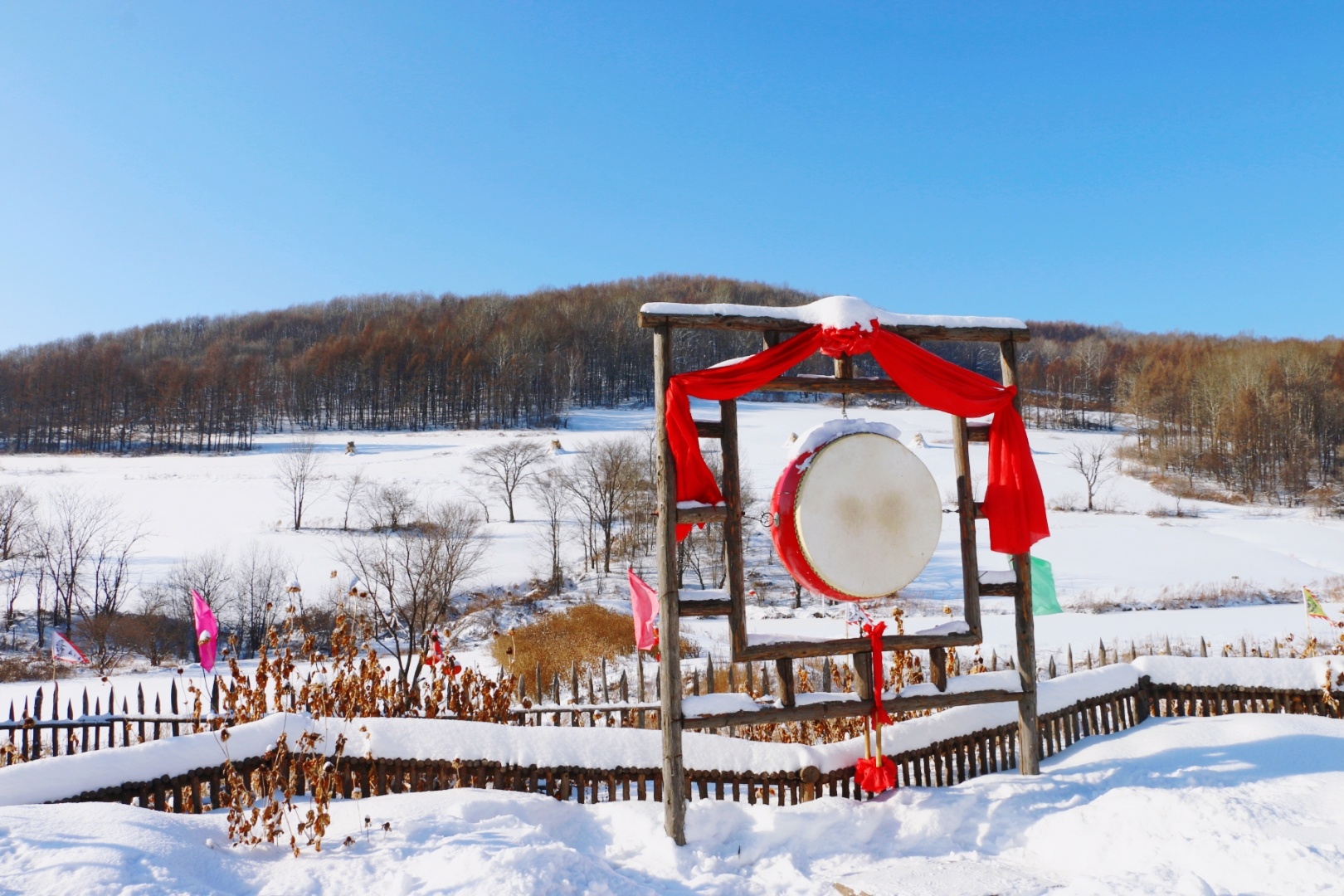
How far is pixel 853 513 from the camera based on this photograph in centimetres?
525

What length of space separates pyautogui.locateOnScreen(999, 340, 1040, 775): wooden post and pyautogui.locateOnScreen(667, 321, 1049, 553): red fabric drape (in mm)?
146

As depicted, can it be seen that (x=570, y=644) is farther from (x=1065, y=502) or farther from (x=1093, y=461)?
(x=1093, y=461)

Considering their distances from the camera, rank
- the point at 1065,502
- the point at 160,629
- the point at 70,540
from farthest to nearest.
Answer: the point at 1065,502
the point at 70,540
the point at 160,629

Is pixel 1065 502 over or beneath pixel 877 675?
over

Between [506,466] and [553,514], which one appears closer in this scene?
[553,514]

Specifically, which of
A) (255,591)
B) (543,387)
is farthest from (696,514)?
(543,387)

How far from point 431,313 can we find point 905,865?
9981 centimetres

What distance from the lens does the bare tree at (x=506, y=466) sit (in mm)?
38875

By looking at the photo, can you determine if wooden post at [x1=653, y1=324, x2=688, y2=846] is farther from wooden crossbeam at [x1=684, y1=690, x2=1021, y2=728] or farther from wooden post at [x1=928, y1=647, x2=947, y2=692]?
wooden post at [x1=928, y1=647, x2=947, y2=692]

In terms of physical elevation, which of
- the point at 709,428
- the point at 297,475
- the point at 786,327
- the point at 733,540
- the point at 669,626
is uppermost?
the point at 297,475

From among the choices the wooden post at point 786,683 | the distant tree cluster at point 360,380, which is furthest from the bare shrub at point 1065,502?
the wooden post at point 786,683

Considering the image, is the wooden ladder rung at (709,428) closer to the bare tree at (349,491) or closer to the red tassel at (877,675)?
the red tassel at (877,675)

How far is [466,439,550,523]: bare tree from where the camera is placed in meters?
38.9

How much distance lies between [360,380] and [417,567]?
5199 centimetres
